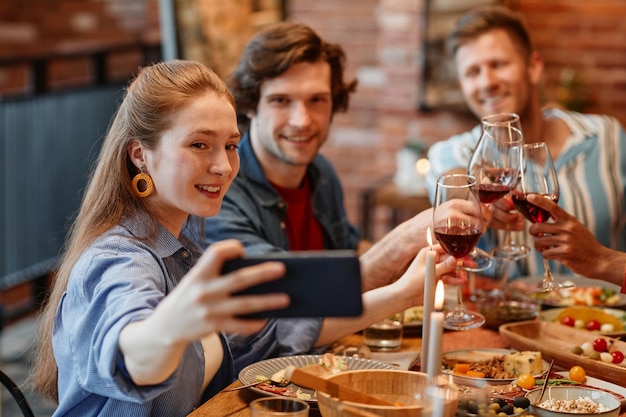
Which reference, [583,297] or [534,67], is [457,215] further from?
[534,67]

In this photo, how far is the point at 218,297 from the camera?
1.33 metres

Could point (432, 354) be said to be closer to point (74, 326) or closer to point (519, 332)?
point (74, 326)

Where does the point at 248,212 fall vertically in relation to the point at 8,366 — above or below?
above

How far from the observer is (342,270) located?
138 centimetres

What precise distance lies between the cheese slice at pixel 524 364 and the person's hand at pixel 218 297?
788 millimetres

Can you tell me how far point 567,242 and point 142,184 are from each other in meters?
1.04

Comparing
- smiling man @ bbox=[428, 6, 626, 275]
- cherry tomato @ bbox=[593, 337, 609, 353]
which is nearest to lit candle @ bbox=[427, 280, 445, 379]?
cherry tomato @ bbox=[593, 337, 609, 353]

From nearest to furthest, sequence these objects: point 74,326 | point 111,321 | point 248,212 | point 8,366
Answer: point 111,321 → point 74,326 → point 248,212 → point 8,366

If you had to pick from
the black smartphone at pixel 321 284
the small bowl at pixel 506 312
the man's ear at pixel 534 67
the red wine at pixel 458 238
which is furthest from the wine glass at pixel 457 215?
the man's ear at pixel 534 67

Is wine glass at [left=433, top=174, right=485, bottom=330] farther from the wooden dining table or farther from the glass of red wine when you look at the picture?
the wooden dining table

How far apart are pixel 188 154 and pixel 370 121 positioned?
4.00m

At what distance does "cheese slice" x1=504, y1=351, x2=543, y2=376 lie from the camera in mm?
1951

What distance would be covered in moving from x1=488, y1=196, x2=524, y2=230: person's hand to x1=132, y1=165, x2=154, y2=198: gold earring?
95 cm

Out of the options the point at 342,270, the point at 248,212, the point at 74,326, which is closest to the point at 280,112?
the point at 248,212
